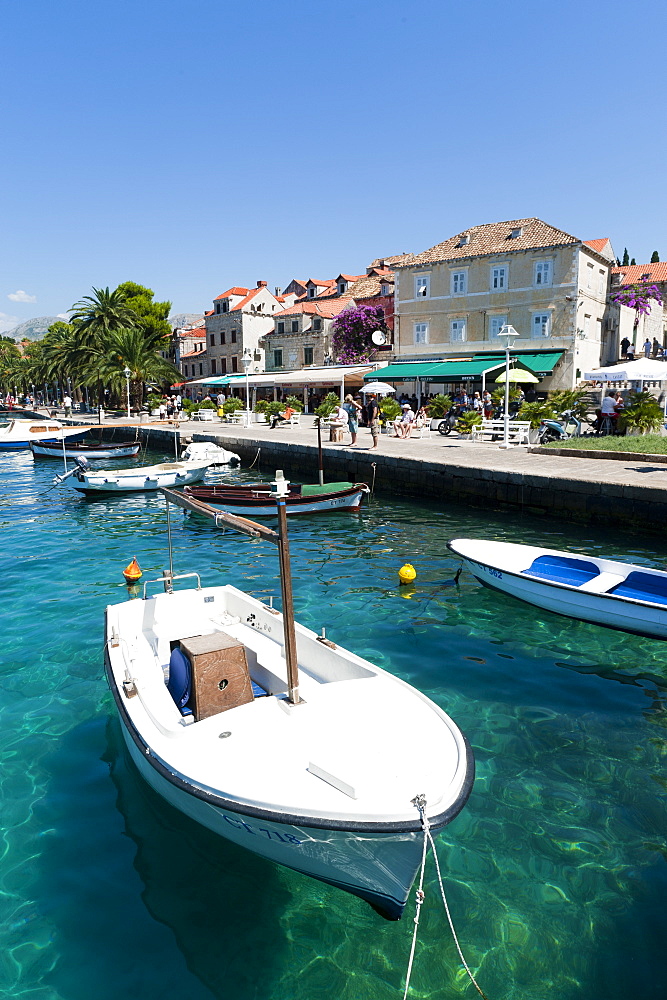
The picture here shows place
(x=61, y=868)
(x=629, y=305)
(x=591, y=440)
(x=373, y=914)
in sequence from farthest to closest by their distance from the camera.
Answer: (x=629, y=305)
(x=591, y=440)
(x=61, y=868)
(x=373, y=914)

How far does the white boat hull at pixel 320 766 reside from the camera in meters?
3.76

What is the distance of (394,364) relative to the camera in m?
42.2

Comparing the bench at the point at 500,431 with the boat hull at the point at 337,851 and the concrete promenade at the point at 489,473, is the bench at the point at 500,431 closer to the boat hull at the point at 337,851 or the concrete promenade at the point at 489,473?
the concrete promenade at the point at 489,473

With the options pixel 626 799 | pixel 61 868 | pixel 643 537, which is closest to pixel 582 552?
pixel 643 537

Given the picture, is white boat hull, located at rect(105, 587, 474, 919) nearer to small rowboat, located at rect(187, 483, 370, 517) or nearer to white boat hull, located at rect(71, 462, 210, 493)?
small rowboat, located at rect(187, 483, 370, 517)

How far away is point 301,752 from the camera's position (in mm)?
4465

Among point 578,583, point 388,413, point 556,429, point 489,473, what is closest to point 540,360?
point 388,413

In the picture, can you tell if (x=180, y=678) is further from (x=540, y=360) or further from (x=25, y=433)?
(x=25, y=433)

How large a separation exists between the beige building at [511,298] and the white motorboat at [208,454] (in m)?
19.0

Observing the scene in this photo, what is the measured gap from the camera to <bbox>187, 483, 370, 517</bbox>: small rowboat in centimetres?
1727

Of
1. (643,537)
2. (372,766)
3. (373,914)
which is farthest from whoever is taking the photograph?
(643,537)

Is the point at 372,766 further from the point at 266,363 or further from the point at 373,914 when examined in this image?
the point at 266,363

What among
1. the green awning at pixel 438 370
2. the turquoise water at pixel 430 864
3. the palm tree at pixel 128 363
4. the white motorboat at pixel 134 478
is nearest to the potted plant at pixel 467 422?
the green awning at pixel 438 370

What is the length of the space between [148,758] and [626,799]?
4.25 m
